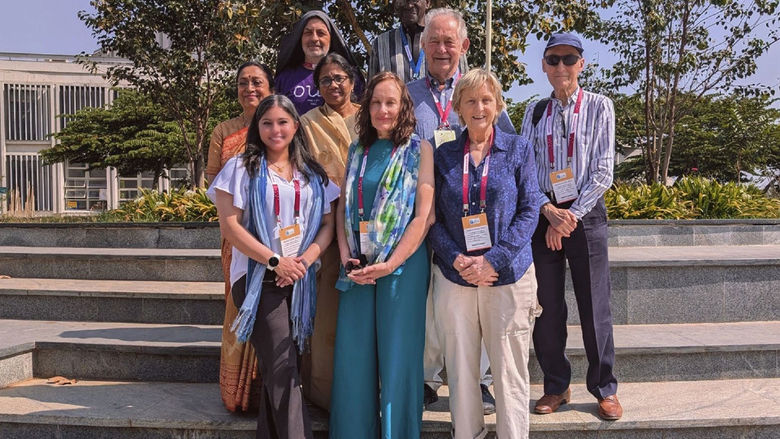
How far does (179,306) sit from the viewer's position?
462 centimetres

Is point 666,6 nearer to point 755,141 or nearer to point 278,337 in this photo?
point 755,141

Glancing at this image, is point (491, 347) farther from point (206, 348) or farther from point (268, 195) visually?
point (206, 348)

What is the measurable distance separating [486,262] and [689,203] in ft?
18.8

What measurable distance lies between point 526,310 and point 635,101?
14290 millimetres

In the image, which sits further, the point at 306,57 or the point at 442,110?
the point at 306,57

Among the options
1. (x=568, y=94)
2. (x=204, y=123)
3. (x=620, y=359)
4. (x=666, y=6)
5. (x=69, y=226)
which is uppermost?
(x=666, y=6)

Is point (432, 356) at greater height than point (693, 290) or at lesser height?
lesser

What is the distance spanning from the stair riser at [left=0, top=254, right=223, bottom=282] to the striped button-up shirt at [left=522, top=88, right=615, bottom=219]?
127 inches

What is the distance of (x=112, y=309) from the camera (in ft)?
15.5

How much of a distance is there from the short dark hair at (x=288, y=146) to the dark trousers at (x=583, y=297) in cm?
121

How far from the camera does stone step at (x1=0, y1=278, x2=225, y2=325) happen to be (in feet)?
15.0

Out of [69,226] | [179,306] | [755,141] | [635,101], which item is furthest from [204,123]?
[755,141]

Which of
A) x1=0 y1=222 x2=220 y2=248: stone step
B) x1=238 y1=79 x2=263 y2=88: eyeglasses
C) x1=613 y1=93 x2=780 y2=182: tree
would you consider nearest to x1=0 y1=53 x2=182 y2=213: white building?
x1=613 y1=93 x2=780 y2=182: tree

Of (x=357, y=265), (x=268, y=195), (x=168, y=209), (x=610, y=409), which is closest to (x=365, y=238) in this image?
(x=357, y=265)
